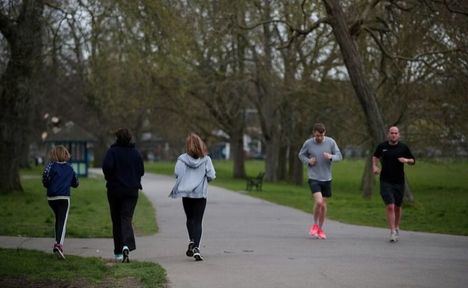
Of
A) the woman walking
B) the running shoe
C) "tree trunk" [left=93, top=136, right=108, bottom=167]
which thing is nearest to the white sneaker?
the woman walking

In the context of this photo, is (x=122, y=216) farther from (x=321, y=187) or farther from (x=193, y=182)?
(x=321, y=187)

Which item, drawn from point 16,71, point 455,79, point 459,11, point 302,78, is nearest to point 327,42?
point 302,78

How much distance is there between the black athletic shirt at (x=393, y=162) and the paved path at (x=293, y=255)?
1.06 m

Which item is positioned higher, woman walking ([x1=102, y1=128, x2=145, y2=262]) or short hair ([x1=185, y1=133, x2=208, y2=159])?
short hair ([x1=185, y1=133, x2=208, y2=159])

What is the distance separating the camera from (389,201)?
39.8 ft

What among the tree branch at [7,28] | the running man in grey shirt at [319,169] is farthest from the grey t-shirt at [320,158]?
the tree branch at [7,28]

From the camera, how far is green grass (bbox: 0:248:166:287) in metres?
7.92

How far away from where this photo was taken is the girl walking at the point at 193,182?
1016cm

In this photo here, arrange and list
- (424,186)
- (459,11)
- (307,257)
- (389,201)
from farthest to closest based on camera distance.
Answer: (424,186)
(459,11)
(389,201)
(307,257)

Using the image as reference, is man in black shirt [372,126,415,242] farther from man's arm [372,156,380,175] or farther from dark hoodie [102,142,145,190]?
dark hoodie [102,142,145,190]

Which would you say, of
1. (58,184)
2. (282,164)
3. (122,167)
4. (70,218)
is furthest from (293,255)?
(282,164)

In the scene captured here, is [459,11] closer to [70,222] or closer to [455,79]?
[455,79]

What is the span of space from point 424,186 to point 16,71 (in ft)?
89.4

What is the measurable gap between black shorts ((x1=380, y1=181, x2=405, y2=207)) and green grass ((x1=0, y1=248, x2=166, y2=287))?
4597mm
